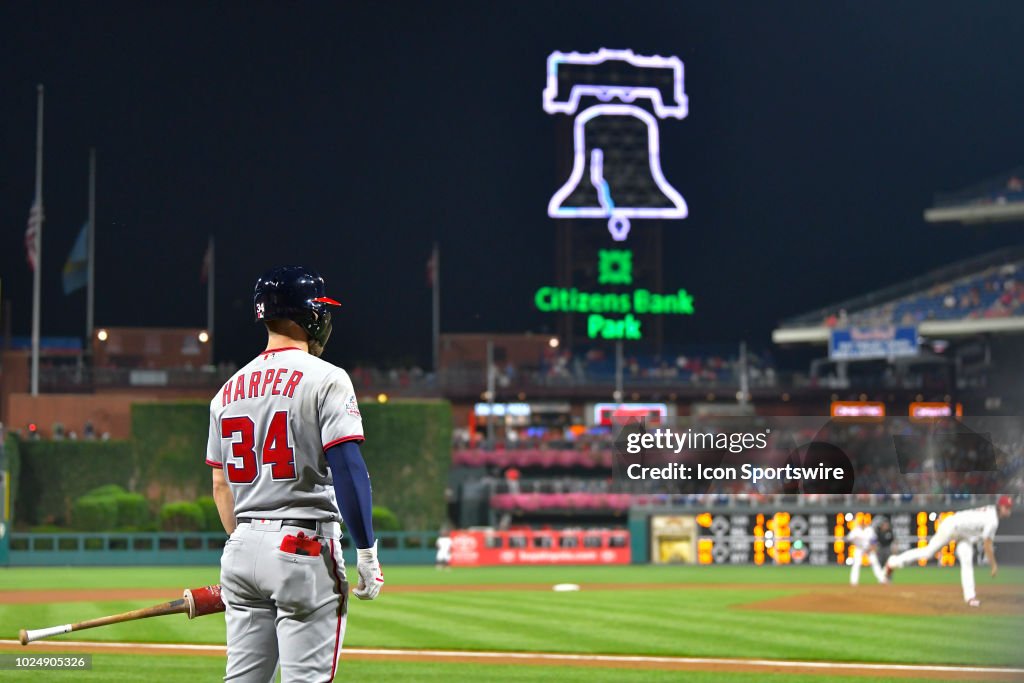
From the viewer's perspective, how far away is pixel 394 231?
69688mm

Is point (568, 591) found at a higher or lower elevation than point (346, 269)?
lower

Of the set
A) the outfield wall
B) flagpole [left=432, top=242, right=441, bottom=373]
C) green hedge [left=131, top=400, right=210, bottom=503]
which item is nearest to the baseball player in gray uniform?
the outfield wall

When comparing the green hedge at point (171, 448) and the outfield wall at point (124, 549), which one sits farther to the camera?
the green hedge at point (171, 448)

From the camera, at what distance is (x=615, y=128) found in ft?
177

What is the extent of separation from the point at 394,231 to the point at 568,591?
157 ft

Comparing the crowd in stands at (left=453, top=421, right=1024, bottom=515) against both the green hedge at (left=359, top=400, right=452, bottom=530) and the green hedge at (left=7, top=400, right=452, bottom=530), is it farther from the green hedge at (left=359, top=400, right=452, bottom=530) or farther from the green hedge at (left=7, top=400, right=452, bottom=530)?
the green hedge at (left=7, top=400, right=452, bottom=530)

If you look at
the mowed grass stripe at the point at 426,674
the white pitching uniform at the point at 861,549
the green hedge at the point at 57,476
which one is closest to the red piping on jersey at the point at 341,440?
the mowed grass stripe at the point at 426,674

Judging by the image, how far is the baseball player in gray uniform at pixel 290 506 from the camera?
4.61 m

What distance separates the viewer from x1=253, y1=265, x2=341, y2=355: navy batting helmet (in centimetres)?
491

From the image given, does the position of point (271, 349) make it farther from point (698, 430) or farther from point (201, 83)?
point (201, 83)

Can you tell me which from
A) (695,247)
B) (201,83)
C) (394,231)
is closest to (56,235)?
(201,83)

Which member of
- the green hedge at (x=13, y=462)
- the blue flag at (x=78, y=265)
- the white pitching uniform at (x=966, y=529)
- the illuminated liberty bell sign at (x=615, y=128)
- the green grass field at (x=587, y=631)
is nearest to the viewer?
the green grass field at (x=587, y=631)

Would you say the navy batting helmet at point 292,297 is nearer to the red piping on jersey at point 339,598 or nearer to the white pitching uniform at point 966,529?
the red piping on jersey at point 339,598

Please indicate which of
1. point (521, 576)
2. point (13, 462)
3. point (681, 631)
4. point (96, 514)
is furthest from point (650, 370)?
point (681, 631)
